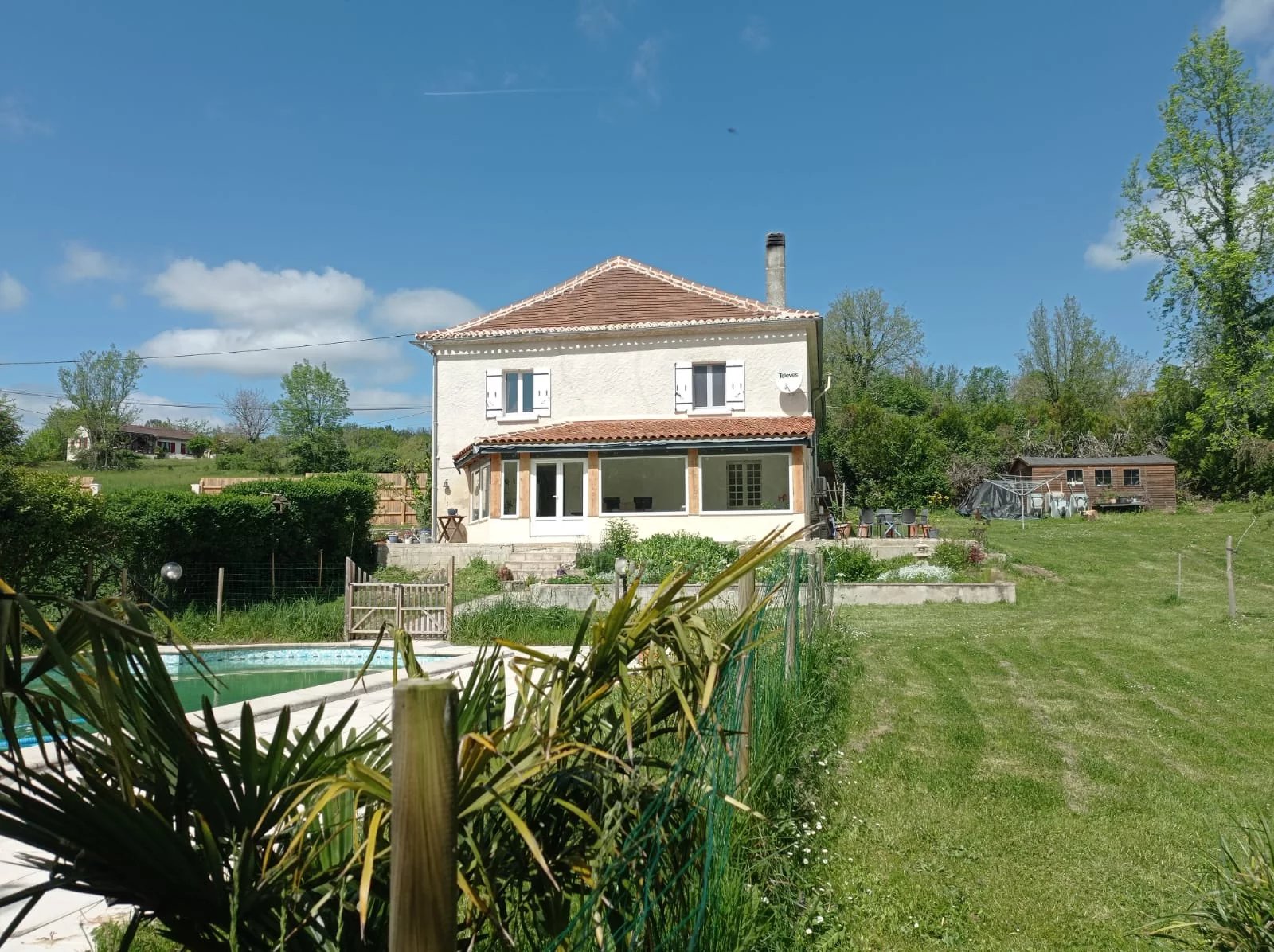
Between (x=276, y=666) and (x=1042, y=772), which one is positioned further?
(x=276, y=666)

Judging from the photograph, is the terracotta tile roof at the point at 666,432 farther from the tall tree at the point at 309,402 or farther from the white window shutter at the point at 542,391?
the tall tree at the point at 309,402

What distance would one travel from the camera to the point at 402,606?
1489 centimetres

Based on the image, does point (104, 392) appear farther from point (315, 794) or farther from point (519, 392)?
point (315, 794)

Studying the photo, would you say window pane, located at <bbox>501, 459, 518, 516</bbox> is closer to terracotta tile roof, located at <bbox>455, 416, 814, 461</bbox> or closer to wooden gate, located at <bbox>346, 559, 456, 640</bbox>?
terracotta tile roof, located at <bbox>455, 416, 814, 461</bbox>

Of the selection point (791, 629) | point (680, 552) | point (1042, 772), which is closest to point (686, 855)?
point (791, 629)

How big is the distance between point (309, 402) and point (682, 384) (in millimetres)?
59950

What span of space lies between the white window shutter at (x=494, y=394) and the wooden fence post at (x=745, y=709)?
23.8 m

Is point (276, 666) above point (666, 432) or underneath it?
underneath

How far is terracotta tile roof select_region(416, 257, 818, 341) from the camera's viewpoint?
27172 mm

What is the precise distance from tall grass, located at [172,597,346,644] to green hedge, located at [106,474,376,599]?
1.37 m

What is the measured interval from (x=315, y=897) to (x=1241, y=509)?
43.4 metres

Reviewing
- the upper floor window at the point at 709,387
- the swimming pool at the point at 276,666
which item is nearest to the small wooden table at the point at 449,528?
the upper floor window at the point at 709,387

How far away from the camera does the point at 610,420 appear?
27047 millimetres

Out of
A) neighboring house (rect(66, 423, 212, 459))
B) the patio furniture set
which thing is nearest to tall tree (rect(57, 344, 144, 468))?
Answer: neighboring house (rect(66, 423, 212, 459))
